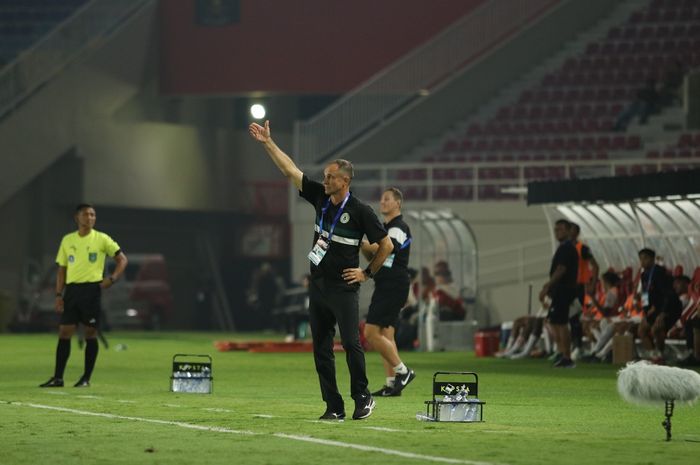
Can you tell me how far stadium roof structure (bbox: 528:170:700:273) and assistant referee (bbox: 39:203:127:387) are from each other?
8470mm

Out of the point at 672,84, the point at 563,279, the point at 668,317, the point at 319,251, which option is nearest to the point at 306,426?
the point at 319,251

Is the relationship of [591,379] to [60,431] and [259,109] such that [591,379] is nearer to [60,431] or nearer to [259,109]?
[259,109]

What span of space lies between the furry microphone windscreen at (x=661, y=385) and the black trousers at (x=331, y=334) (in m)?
2.57

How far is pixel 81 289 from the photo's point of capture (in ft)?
61.9

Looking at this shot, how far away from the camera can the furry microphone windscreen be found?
11.7m

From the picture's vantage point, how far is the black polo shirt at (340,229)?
44.6 ft

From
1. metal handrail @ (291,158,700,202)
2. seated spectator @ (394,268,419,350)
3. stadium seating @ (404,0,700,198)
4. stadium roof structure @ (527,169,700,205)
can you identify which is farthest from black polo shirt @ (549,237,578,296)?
stadium seating @ (404,0,700,198)

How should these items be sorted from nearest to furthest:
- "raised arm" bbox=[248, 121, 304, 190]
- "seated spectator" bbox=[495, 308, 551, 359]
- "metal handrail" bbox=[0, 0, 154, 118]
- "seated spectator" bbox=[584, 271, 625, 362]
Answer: "raised arm" bbox=[248, 121, 304, 190]
"seated spectator" bbox=[584, 271, 625, 362]
"seated spectator" bbox=[495, 308, 551, 359]
"metal handrail" bbox=[0, 0, 154, 118]

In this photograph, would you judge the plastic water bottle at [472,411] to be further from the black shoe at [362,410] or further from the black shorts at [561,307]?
the black shorts at [561,307]

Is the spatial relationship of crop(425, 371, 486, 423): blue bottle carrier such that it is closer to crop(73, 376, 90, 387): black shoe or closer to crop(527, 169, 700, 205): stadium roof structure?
crop(73, 376, 90, 387): black shoe

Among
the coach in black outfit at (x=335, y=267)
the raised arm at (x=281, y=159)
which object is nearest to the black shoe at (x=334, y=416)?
the coach in black outfit at (x=335, y=267)

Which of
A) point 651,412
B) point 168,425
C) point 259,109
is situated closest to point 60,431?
point 168,425

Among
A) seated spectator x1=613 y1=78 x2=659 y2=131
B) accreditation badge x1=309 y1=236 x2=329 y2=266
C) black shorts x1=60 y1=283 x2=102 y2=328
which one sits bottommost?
black shorts x1=60 y1=283 x2=102 y2=328

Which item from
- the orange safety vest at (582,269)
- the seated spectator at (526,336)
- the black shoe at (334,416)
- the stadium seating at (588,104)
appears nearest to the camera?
the black shoe at (334,416)
